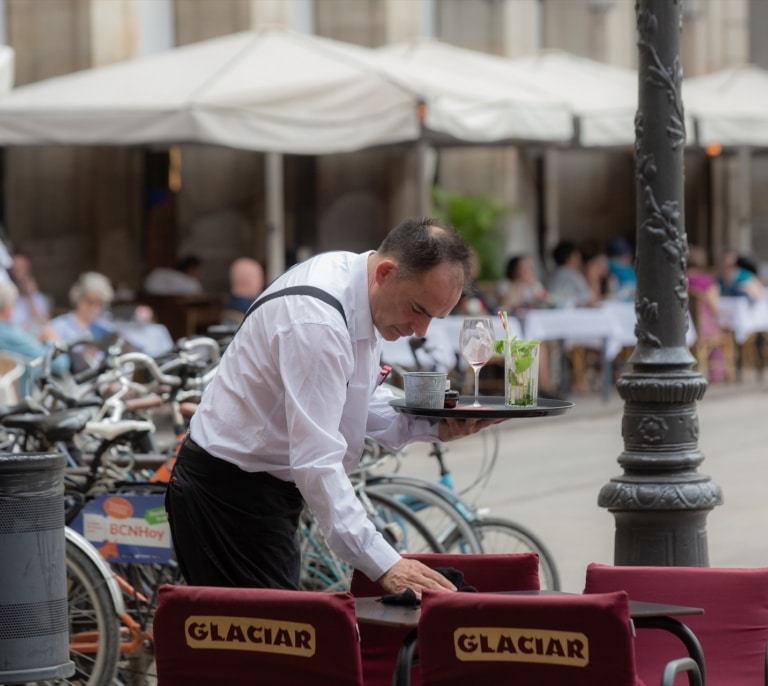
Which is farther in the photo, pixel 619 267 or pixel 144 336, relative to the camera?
pixel 619 267

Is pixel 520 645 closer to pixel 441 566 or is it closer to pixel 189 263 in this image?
pixel 441 566

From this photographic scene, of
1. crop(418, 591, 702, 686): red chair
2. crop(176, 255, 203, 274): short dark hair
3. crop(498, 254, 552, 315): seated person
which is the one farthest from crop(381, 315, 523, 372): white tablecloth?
crop(418, 591, 702, 686): red chair

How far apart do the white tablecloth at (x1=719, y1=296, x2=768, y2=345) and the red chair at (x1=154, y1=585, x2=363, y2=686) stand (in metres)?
16.0

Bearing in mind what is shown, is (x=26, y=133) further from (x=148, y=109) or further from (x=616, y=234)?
(x=616, y=234)

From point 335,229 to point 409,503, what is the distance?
593 inches

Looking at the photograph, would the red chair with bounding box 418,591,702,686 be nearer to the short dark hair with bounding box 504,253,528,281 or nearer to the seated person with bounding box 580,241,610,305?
the short dark hair with bounding box 504,253,528,281

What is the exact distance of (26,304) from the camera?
14492 millimetres

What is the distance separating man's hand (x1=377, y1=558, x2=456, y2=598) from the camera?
161 inches

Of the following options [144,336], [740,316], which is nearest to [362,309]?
[144,336]

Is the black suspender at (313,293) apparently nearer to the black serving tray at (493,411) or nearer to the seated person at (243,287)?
the black serving tray at (493,411)

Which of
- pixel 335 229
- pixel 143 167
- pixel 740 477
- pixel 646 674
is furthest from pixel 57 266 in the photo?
pixel 646 674

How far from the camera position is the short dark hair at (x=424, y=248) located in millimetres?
4207

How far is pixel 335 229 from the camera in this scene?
72.3ft

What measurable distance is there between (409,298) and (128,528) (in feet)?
8.25
